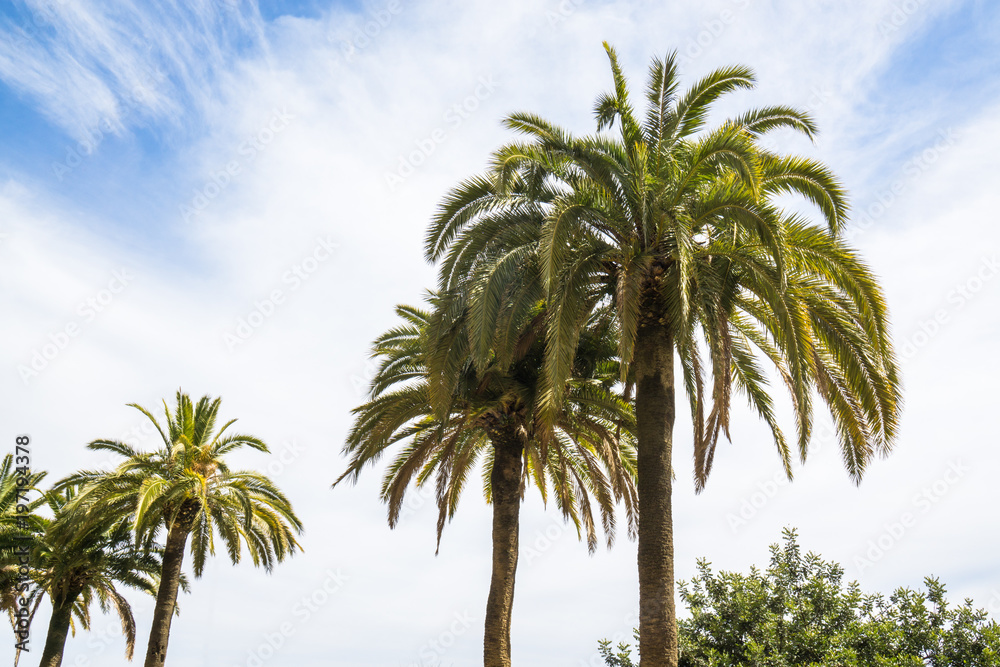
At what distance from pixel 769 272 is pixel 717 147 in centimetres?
192

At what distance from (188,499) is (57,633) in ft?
26.9

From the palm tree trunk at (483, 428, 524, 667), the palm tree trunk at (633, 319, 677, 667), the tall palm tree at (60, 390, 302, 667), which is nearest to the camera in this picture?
the palm tree trunk at (633, 319, 677, 667)

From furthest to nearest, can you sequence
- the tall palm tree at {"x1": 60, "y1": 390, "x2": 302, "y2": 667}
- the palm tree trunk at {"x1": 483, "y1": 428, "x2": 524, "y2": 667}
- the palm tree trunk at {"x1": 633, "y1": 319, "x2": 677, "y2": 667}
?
the tall palm tree at {"x1": 60, "y1": 390, "x2": 302, "y2": 667} → the palm tree trunk at {"x1": 483, "y1": 428, "x2": 524, "y2": 667} → the palm tree trunk at {"x1": 633, "y1": 319, "x2": 677, "y2": 667}

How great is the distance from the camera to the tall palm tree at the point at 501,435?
15164 millimetres

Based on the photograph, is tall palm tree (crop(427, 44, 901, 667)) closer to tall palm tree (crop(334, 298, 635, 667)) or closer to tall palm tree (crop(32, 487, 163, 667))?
tall palm tree (crop(334, 298, 635, 667))

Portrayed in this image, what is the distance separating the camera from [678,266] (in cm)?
1070

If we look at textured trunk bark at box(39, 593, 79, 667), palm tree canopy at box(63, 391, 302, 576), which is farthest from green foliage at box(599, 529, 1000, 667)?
textured trunk bark at box(39, 593, 79, 667)

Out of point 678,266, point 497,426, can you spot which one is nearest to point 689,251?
point 678,266

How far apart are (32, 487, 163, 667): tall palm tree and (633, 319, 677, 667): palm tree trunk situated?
15.8 meters

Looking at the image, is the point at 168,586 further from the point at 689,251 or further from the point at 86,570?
the point at 689,251

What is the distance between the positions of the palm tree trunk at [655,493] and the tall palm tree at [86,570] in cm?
1583

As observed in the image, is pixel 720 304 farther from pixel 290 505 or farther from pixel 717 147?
pixel 290 505

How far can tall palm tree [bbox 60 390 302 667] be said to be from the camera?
19.6 meters

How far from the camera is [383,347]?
1772 centimetres
